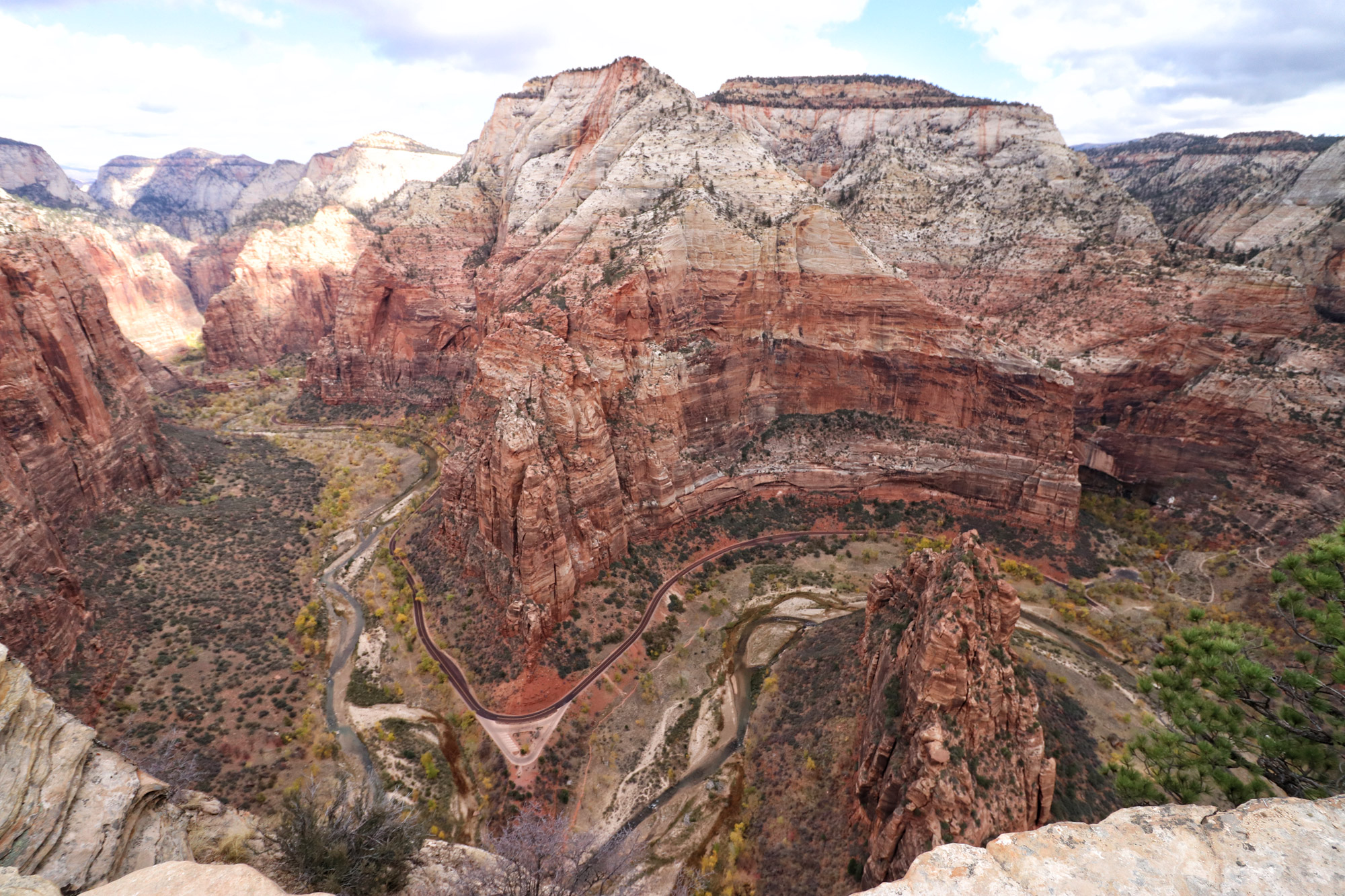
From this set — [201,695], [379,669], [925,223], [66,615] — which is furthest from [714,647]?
[925,223]

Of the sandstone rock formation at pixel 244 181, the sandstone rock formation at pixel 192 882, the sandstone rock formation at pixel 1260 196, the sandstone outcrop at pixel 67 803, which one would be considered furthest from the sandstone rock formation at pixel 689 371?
the sandstone rock formation at pixel 244 181

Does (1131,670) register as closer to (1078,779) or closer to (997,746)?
(1078,779)

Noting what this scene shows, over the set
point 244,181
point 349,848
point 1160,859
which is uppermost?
point 244,181

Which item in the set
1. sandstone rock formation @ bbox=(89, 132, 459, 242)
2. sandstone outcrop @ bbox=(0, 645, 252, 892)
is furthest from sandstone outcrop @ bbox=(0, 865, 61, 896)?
sandstone rock formation @ bbox=(89, 132, 459, 242)

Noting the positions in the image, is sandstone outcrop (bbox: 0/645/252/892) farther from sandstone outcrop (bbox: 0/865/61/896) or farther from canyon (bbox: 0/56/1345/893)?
sandstone outcrop (bbox: 0/865/61/896)

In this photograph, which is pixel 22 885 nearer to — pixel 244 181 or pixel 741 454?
pixel 741 454

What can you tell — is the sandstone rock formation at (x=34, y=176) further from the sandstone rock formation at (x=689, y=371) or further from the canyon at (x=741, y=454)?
the sandstone rock formation at (x=689, y=371)

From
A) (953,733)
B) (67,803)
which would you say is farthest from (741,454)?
(67,803)
